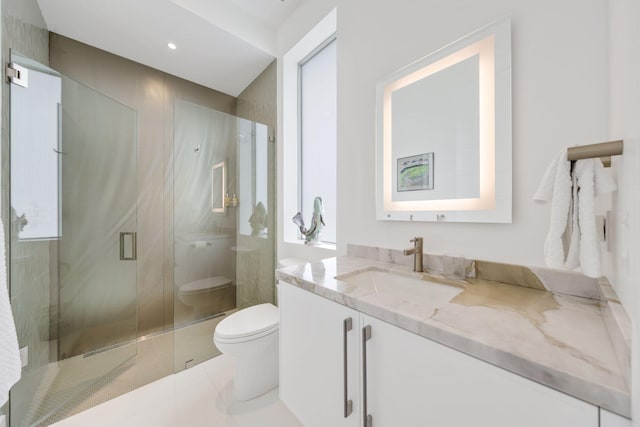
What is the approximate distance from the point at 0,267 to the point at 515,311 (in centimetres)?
153

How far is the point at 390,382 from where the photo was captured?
697 millimetres

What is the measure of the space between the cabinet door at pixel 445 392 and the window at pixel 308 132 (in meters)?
1.23

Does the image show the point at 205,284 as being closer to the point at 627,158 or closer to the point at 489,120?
the point at 489,120

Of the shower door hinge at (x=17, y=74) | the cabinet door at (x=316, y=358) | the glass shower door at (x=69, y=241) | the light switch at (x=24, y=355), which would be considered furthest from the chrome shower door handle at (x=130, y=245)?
the cabinet door at (x=316, y=358)

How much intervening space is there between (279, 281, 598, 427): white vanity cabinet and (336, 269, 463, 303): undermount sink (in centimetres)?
23

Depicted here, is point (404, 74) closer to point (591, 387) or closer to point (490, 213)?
point (490, 213)

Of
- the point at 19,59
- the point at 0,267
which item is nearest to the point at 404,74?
the point at 0,267

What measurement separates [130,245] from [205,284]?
0.76 m

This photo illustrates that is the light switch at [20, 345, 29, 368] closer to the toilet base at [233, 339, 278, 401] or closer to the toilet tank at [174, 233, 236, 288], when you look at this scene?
the toilet tank at [174, 233, 236, 288]

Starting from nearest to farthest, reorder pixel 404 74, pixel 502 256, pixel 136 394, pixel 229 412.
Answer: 1. pixel 502 256
2. pixel 404 74
3. pixel 229 412
4. pixel 136 394

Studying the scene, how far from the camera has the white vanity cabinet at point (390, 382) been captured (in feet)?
1.53

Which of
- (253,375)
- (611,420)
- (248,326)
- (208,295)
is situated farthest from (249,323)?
(611,420)

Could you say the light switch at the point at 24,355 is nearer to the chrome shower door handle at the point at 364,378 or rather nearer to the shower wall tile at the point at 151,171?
the shower wall tile at the point at 151,171

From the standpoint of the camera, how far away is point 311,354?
0.96 m
